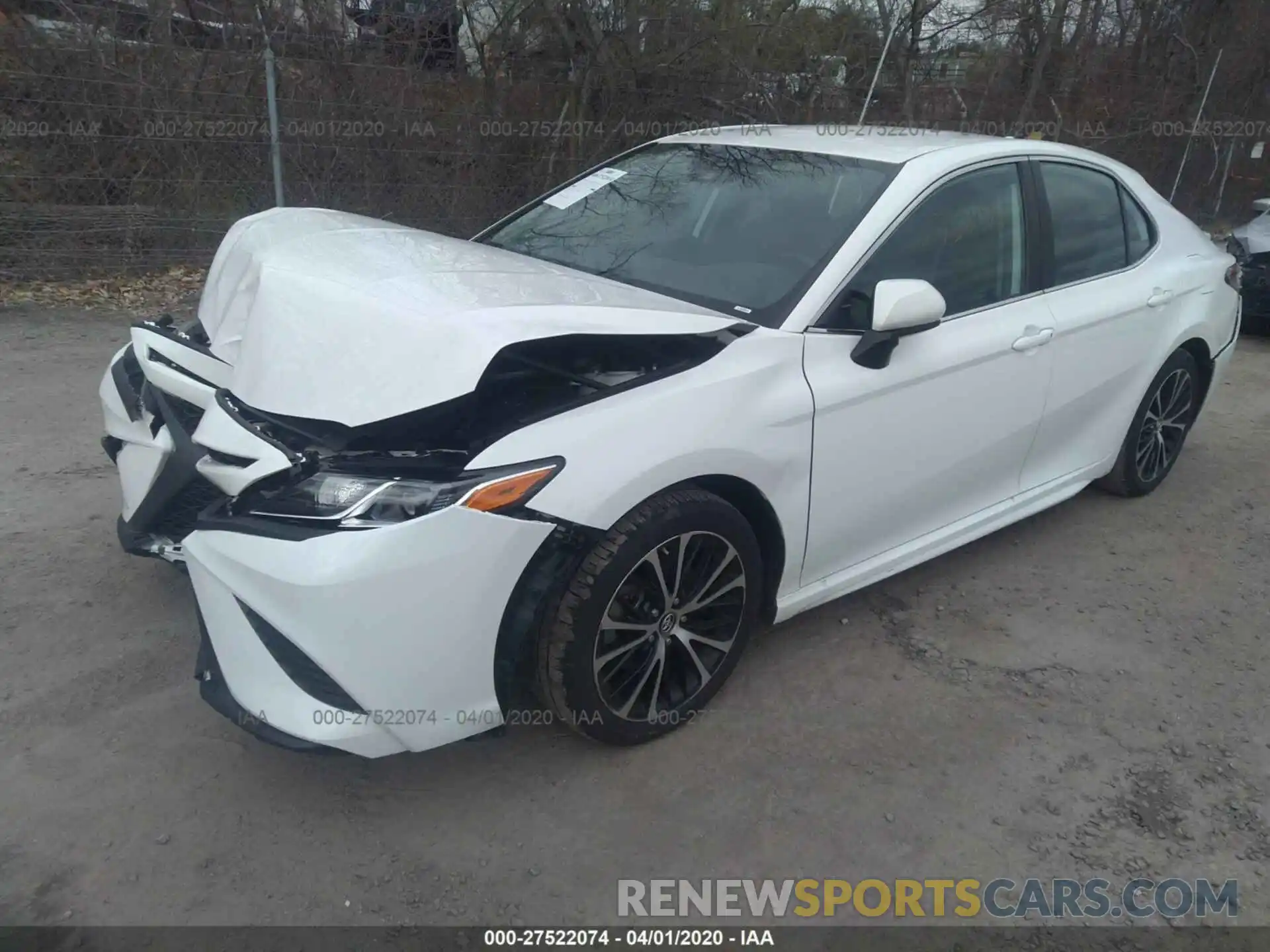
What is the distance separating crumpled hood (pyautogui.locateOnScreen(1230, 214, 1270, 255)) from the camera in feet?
27.3

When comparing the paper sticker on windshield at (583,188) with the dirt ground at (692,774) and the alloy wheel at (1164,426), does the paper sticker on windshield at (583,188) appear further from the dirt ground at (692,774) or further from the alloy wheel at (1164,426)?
the alloy wheel at (1164,426)

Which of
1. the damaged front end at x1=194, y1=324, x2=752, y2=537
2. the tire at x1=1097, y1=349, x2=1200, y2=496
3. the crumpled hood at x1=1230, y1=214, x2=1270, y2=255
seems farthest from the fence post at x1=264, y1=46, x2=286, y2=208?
the crumpled hood at x1=1230, y1=214, x2=1270, y2=255

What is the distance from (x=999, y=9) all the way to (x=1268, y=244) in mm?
6370

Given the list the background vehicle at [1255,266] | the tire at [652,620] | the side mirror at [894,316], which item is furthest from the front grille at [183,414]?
the background vehicle at [1255,266]

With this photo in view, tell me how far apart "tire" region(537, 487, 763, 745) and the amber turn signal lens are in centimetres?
29

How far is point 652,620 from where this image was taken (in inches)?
110

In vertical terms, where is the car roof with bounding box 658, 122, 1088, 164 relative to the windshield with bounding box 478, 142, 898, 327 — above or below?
above

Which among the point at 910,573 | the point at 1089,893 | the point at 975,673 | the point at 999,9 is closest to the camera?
the point at 1089,893

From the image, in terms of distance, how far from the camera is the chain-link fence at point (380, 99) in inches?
311

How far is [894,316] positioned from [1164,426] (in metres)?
2.53

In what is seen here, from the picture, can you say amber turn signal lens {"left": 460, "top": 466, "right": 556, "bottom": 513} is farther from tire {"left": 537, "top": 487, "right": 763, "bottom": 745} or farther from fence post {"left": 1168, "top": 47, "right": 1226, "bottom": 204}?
fence post {"left": 1168, "top": 47, "right": 1226, "bottom": 204}

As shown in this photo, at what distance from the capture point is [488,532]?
2.37 metres

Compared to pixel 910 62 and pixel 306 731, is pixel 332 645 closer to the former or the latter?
pixel 306 731

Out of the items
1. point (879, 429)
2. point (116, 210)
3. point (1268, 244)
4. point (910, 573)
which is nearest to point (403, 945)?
point (879, 429)
